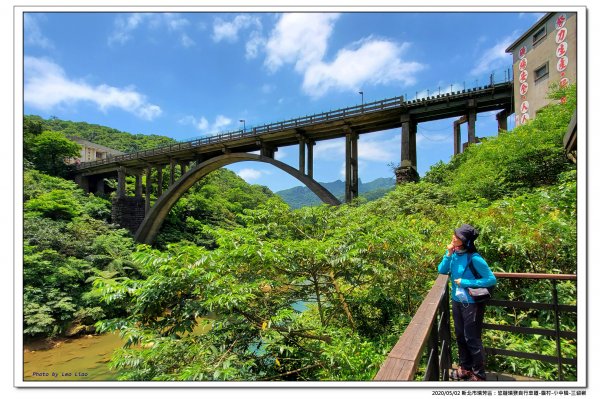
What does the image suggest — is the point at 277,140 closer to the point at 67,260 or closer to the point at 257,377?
the point at 67,260

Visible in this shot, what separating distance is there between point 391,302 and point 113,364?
3.28 metres

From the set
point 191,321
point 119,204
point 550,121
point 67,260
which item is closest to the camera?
point 191,321

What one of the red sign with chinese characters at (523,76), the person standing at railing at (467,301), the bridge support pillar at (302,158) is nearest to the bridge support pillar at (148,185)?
the bridge support pillar at (302,158)

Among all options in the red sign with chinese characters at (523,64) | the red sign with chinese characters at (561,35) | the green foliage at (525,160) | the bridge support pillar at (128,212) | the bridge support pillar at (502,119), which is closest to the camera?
the green foliage at (525,160)

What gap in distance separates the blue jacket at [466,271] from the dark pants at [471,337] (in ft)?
0.23

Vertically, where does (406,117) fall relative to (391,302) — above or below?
above

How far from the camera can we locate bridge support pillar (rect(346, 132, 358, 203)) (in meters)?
12.9

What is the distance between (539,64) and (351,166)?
724cm

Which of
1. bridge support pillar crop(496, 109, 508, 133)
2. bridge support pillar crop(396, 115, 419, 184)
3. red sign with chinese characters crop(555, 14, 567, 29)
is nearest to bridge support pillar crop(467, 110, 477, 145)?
bridge support pillar crop(496, 109, 508, 133)

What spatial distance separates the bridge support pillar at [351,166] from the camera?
12.9 m

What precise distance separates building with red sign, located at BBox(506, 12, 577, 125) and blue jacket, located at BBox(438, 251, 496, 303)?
378 inches

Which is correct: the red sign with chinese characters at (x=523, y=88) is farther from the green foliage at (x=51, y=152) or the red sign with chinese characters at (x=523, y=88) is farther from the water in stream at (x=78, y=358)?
the green foliage at (x=51, y=152)
